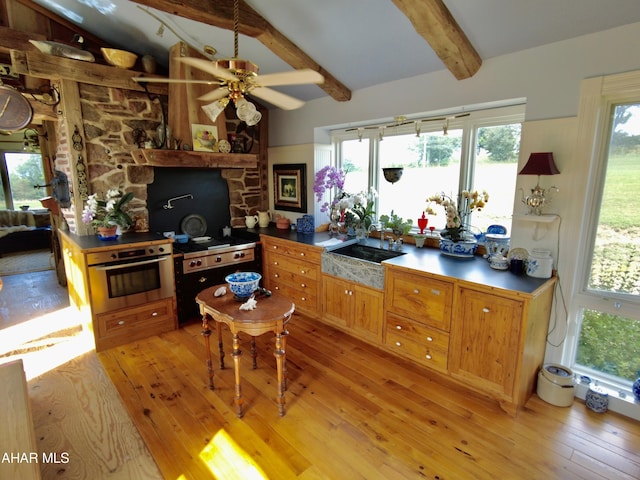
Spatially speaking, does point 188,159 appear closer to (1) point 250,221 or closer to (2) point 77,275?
(1) point 250,221

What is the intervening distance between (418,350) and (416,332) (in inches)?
5.8

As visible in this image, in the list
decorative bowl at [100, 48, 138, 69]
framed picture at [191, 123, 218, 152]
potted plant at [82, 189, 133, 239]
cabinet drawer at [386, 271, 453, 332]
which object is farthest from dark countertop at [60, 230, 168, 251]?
cabinet drawer at [386, 271, 453, 332]

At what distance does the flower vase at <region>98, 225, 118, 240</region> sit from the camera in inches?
130

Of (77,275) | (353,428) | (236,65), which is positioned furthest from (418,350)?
(77,275)

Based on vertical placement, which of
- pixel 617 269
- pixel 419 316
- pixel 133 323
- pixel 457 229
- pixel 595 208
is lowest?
pixel 133 323

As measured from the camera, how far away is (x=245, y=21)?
2631mm

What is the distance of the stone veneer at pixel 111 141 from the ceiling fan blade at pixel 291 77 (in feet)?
7.92

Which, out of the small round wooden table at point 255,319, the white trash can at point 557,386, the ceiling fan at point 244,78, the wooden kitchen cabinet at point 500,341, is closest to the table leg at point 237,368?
the small round wooden table at point 255,319

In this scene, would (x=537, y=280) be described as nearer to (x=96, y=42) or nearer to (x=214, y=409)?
(x=214, y=409)

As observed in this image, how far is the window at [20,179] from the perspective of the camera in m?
7.05

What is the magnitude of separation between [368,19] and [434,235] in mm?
1954

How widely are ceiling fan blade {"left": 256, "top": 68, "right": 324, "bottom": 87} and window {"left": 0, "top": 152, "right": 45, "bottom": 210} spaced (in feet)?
26.2

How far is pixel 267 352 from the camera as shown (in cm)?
302

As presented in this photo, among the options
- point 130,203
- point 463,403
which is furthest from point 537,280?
point 130,203
